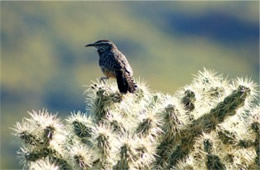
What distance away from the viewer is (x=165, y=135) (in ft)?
22.8

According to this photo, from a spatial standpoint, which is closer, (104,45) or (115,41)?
(104,45)

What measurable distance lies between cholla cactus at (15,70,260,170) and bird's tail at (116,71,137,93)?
1.87 ft

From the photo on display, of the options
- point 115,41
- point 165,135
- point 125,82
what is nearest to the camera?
point 165,135

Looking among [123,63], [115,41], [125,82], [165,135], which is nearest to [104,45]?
[123,63]

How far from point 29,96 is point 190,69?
2854 cm

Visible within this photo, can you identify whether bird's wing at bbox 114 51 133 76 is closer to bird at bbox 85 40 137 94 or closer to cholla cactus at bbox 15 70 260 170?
bird at bbox 85 40 137 94

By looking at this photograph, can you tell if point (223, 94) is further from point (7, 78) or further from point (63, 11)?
point (63, 11)

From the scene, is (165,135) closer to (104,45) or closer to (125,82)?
(125,82)

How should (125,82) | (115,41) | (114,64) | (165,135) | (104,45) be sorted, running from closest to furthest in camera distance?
(165,135) < (125,82) < (114,64) < (104,45) < (115,41)

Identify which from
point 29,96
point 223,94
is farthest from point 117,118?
point 29,96

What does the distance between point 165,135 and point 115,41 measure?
463 feet

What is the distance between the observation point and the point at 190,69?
13975 centimetres

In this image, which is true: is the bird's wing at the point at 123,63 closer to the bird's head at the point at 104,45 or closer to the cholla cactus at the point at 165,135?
the bird's head at the point at 104,45

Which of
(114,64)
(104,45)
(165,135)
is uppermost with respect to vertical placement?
(104,45)
